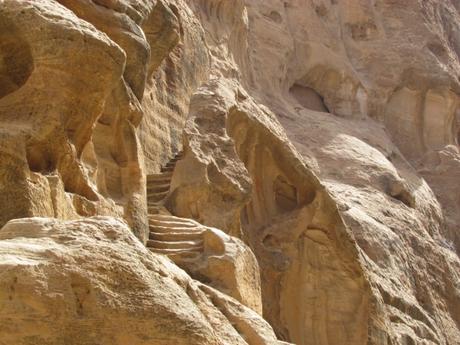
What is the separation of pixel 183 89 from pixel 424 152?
24.5ft

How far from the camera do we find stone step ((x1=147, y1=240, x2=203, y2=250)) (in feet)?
27.9

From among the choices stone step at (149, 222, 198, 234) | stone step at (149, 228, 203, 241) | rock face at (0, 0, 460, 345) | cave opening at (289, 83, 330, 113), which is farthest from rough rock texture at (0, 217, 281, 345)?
cave opening at (289, 83, 330, 113)

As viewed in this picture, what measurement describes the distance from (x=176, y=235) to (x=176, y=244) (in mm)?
210

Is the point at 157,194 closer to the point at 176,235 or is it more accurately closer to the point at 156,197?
the point at 156,197

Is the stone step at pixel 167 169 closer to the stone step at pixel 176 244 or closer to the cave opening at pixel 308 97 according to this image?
the stone step at pixel 176 244

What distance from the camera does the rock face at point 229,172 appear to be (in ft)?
17.2

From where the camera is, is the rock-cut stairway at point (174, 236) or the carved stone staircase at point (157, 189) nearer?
the rock-cut stairway at point (174, 236)

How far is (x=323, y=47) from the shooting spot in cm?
1925

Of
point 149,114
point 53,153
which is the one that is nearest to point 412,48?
point 149,114

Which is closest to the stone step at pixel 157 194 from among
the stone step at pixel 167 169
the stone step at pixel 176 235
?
the stone step at pixel 167 169

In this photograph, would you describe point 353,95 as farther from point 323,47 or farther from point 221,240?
point 221,240

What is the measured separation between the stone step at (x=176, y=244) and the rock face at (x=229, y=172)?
0.02m

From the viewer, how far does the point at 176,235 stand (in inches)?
347

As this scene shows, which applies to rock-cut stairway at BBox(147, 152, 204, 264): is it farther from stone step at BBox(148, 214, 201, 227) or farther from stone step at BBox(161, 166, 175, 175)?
stone step at BBox(161, 166, 175, 175)
